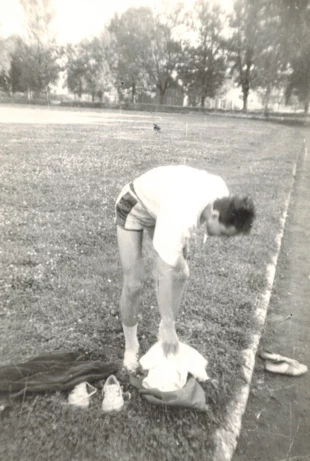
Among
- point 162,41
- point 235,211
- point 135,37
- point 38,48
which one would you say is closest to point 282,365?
point 235,211

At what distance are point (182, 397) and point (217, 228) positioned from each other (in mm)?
1023

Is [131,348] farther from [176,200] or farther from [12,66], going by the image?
[12,66]

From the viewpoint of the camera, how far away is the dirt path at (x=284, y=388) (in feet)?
7.47

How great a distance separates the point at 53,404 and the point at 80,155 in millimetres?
7769

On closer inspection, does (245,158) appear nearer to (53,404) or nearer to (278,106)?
(53,404)

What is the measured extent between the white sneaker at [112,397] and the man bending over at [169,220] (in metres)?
0.26

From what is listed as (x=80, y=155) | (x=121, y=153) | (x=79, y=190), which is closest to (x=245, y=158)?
(x=121, y=153)

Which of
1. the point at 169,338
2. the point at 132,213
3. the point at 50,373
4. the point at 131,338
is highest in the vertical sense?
the point at 132,213

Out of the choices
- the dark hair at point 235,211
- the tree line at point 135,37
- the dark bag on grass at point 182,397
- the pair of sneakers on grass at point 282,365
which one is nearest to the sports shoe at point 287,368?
the pair of sneakers on grass at point 282,365

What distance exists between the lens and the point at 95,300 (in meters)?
3.39

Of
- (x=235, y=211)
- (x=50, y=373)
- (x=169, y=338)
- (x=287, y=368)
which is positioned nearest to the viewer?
(x=235, y=211)

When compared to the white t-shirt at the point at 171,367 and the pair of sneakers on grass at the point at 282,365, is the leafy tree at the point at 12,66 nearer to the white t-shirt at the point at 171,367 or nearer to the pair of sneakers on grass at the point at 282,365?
the white t-shirt at the point at 171,367

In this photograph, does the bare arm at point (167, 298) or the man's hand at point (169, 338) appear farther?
the man's hand at point (169, 338)

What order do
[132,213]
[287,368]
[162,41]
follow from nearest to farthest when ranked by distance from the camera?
[132,213]
[287,368]
[162,41]
